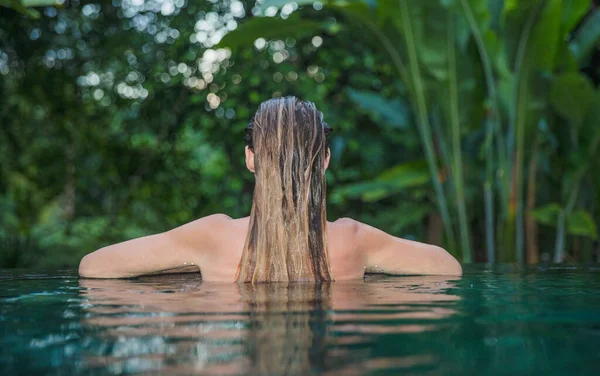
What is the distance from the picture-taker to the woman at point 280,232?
11.2ft

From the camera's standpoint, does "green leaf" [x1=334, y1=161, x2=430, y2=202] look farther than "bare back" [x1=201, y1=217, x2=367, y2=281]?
Yes

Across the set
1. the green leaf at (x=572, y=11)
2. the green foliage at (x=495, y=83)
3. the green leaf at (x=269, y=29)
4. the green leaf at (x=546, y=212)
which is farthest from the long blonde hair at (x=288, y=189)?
the green leaf at (x=572, y=11)

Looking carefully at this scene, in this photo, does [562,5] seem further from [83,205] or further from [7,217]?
[7,217]

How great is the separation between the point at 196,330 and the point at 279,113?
1340mm

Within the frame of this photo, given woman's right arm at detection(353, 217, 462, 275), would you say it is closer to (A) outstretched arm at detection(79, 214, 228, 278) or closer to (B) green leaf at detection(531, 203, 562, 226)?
(A) outstretched arm at detection(79, 214, 228, 278)

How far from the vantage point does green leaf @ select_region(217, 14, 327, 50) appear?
23.4 ft

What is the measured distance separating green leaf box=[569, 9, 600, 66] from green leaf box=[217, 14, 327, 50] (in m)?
2.47

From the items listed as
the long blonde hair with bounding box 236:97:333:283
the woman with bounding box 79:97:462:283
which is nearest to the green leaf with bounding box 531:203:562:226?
the woman with bounding box 79:97:462:283

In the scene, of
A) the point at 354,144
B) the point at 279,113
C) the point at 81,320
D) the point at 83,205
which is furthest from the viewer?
the point at 83,205

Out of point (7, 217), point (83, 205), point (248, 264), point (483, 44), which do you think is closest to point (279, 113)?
point (248, 264)

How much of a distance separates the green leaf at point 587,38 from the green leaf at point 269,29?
8.10ft

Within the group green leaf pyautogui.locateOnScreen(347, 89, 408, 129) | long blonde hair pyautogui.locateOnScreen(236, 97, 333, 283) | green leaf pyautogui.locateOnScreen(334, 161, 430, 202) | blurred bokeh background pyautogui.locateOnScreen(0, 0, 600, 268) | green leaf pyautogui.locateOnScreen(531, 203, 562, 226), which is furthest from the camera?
green leaf pyautogui.locateOnScreen(347, 89, 408, 129)

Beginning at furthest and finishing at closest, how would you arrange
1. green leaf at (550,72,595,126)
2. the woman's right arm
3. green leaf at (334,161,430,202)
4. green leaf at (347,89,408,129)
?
1. green leaf at (347,89,408,129)
2. green leaf at (334,161,430,202)
3. green leaf at (550,72,595,126)
4. the woman's right arm

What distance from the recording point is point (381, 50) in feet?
25.7
